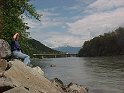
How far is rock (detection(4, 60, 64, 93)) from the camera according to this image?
18.4 meters

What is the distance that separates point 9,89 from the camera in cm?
1705

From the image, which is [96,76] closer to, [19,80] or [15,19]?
[15,19]

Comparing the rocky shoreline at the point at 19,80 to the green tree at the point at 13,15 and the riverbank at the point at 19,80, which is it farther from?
the green tree at the point at 13,15

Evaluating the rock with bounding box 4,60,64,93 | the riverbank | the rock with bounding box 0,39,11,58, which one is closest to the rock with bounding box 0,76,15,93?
the riverbank

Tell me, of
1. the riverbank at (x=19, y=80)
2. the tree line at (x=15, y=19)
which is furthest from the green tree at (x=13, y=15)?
the riverbank at (x=19, y=80)

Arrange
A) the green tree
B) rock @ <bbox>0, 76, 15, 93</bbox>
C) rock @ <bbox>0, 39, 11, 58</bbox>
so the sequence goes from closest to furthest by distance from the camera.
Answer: rock @ <bbox>0, 76, 15, 93</bbox> < rock @ <bbox>0, 39, 11, 58</bbox> < the green tree

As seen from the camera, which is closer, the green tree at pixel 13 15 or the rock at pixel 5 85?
the rock at pixel 5 85

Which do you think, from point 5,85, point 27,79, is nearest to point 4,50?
point 27,79

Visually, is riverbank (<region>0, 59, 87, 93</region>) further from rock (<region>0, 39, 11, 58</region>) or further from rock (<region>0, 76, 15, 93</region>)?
rock (<region>0, 39, 11, 58</region>)

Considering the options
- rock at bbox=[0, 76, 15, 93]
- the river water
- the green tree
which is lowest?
the river water

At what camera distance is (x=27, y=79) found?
1941 centimetres

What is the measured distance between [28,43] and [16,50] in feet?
46.3

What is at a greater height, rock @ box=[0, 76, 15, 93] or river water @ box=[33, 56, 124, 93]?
rock @ box=[0, 76, 15, 93]

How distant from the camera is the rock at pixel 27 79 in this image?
18.4 m
